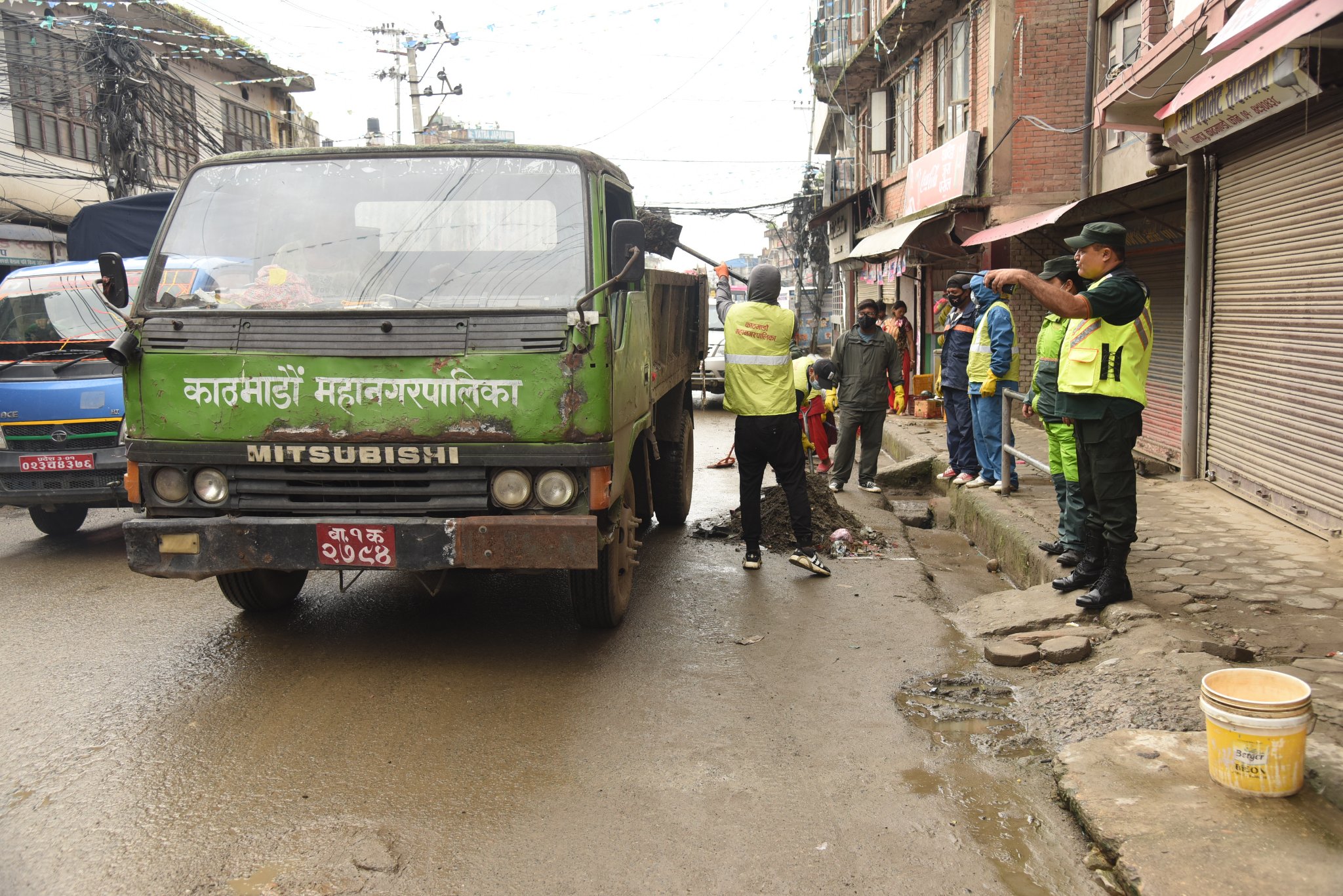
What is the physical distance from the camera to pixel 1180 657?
4105 mm

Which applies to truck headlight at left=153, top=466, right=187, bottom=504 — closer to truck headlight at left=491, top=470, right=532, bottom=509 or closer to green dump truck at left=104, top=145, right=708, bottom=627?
green dump truck at left=104, top=145, right=708, bottom=627

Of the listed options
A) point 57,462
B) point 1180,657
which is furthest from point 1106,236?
point 57,462

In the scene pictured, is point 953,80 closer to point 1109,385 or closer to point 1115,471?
point 1109,385

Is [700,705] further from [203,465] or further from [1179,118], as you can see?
[1179,118]

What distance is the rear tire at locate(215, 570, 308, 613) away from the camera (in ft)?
17.1

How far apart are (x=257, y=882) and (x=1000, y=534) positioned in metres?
5.38

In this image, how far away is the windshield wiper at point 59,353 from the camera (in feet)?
25.0

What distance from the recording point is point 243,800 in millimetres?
3377

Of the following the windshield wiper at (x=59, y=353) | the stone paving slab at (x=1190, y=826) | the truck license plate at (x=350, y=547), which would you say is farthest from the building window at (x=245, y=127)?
the stone paving slab at (x=1190, y=826)

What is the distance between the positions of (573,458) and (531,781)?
135 centimetres

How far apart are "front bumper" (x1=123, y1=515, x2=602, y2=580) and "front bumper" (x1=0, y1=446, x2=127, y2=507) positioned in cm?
311

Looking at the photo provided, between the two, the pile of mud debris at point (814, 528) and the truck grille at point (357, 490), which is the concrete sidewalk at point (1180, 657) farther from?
the truck grille at point (357, 490)

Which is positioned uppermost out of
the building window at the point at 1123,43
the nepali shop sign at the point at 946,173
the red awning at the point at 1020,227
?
the building window at the point at 1123,43

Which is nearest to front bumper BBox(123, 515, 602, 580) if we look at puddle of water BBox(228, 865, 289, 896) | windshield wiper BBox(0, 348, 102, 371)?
puddle of water BBox(228, 865, 289, 896)
